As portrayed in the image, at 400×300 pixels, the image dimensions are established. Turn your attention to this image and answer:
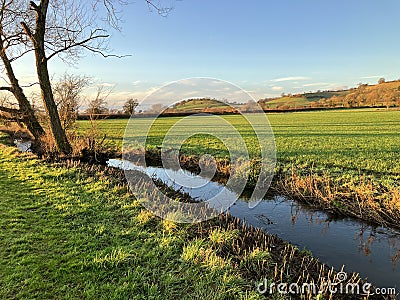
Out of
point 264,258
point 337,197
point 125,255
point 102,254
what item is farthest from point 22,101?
point 337,197

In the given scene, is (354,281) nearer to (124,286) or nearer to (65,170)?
(124,286)

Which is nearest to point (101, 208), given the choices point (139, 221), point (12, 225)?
point (139, 221)

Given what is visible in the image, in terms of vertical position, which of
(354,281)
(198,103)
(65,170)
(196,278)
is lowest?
(354,281)

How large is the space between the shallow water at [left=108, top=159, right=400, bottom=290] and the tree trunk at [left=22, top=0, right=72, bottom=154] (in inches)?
319

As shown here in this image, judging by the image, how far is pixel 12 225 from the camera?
19.1ft

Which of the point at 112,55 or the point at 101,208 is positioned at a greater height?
the point at 112,55

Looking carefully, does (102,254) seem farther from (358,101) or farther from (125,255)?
(358,101)

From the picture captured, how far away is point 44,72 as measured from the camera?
12633mm

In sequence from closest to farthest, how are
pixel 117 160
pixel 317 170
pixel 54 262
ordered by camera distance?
pixel 54 262 < pixel 317 170 < pixel 117 160

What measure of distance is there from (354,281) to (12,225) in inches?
265

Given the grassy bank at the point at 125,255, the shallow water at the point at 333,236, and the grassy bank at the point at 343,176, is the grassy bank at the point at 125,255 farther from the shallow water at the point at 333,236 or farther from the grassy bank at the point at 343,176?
the grassy bank at the point at 343,176

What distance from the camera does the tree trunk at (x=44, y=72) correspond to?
40.3 ft
